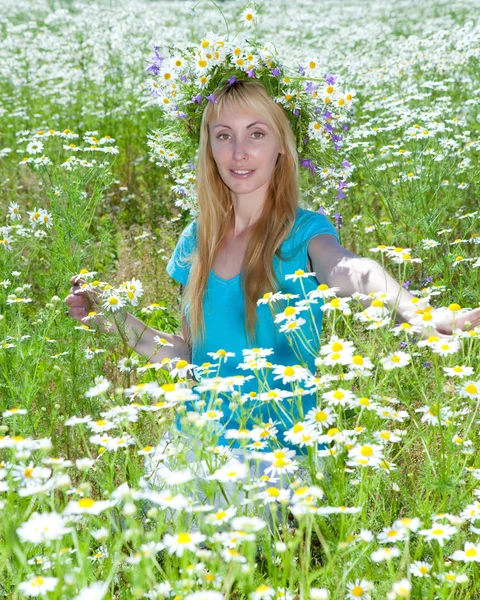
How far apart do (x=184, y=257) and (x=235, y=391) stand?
147 cm

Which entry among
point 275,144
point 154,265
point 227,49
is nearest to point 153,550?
point 275,144

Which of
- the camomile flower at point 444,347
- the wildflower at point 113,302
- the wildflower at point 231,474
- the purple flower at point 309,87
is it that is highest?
the purple flower at point 309,87

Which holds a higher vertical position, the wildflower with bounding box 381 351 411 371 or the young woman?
the young woman

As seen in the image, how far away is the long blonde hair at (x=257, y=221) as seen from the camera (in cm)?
291

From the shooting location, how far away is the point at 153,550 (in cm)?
141

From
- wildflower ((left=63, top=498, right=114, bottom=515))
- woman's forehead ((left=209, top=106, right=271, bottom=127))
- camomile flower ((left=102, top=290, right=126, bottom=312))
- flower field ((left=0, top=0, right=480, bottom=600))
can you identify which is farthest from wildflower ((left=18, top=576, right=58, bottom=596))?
woman's forehead ((left=209, top=106, right=271, bottom=127))

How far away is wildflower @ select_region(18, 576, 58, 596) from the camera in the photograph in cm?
142

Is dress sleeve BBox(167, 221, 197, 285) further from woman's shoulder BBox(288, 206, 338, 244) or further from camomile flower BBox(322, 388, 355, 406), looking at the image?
camomile flower BBox(322, 388, 355, 406)

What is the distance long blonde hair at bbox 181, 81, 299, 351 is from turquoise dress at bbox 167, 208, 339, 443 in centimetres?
3

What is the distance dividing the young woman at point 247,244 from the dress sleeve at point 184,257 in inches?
4.1

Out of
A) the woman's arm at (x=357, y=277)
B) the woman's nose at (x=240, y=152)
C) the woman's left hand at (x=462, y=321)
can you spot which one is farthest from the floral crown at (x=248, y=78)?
the woman's left hand at (x=462, y=321)

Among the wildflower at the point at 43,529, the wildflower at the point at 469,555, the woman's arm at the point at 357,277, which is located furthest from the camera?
the woman's arm at the point at 357,277

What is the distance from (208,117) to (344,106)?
1.77 ft

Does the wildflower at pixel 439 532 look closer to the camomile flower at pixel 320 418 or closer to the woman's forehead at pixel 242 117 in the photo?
the camomile flower at pixel 320 418
